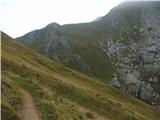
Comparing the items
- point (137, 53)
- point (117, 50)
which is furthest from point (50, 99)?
point (137, 53)

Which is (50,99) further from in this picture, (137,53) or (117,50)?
(137,53)

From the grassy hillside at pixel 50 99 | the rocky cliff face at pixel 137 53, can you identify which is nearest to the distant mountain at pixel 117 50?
the rocky cliff face at pixel 137 53

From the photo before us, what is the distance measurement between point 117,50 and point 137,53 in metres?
9.50

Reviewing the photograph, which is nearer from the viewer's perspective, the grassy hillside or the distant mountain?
the grassy hillside

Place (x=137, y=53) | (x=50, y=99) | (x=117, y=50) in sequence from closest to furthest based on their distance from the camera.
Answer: (x=50, y=99), (x=137, y=53), (x=117, y=50)

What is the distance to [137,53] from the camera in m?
174

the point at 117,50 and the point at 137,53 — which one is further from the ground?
the point at 117,50

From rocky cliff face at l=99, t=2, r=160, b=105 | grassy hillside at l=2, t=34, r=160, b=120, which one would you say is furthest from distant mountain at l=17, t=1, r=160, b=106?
grassy hillside at l=2, t=34, r=160, b=120

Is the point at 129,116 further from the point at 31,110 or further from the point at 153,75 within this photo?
the point at 153,75

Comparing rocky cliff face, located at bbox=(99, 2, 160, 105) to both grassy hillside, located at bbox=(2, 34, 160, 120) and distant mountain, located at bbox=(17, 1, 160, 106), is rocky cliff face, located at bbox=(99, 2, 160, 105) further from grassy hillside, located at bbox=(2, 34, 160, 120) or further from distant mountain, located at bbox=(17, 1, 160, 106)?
grassy hillside, located at bbox=(2, 34, 160, 120)

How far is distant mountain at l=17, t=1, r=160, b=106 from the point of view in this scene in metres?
154

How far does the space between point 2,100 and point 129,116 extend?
3271 centimetres

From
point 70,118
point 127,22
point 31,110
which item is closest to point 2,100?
point 31,110

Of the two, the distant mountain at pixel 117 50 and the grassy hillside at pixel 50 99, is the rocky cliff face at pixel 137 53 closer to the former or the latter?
the distant mountain at pixel 117 50
